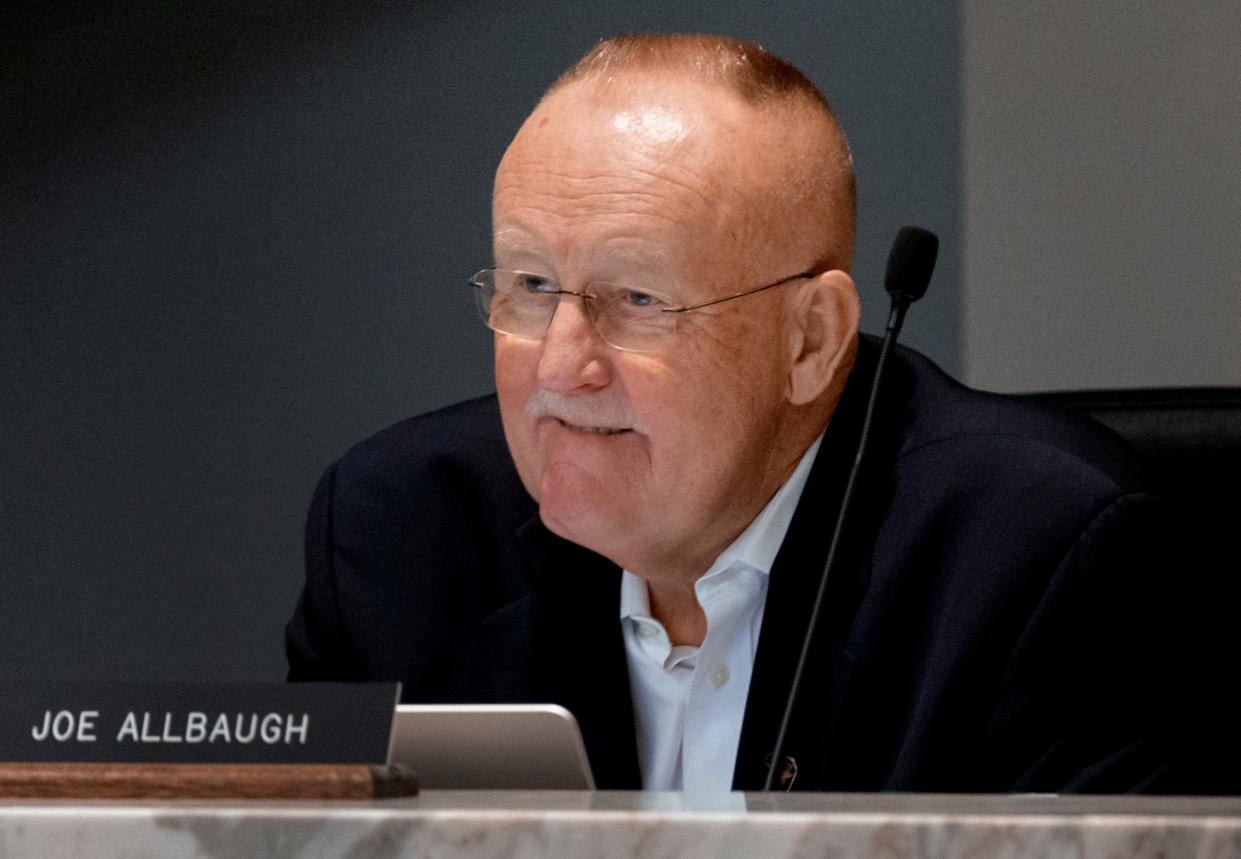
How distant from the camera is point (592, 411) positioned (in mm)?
1438

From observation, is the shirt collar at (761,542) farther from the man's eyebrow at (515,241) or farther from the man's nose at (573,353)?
the man's eyebrow at (515,241)

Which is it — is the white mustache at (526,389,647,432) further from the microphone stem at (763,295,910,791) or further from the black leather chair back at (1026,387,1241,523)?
the black leather chair back at (1026,387,1241,523)

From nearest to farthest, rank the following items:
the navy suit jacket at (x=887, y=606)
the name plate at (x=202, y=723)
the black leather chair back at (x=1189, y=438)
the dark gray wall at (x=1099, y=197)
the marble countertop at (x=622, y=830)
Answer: the marble countertop at (x=622, y=830) < the name plate at (x=202, y=723) < the navy suit jacket at (x=887, y=606) < the black leather chair back at (x=1189, y=438) < the dark gray wall at (x=1099, y=197)

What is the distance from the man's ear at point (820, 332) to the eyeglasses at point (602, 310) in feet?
0.18

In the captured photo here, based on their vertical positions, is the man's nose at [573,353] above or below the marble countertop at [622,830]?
below

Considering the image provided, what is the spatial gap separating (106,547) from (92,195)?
20.1 inches

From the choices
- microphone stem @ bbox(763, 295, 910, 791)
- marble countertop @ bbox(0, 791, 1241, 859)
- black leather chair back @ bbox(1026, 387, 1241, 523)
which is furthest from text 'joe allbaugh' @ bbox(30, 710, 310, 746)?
black leather chair back @ bbox(1026, 387, 1241, 523)

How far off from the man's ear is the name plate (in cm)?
84

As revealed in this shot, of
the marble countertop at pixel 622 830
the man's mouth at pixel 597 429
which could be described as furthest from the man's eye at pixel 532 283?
the marble countertop at pixel 622 830

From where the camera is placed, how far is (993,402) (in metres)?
1.60

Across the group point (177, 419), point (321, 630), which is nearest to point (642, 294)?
point (321, 630)

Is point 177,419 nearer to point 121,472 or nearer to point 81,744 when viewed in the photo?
point 121,472

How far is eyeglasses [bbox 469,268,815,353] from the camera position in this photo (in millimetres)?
1454

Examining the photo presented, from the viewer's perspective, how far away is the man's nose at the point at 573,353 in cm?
143
